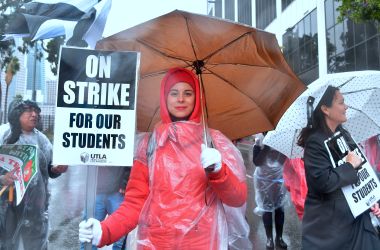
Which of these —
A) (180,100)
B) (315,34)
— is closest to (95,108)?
(180,100)

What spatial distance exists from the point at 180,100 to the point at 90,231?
874 mm

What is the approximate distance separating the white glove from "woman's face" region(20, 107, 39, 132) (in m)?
1.98

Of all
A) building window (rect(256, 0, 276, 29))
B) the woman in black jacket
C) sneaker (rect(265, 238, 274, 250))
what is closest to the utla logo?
the woman in black jacket

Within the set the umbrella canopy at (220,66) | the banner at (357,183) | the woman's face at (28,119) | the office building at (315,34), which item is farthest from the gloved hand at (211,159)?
the office building at (315,34)

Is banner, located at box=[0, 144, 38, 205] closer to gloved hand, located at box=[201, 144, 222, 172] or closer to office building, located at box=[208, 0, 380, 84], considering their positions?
gloved hand, located at box=[201, 144, 222, 172]

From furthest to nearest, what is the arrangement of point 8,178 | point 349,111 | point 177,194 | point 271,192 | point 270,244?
point 271,192 → point 270,244 → point 8,178 → point 349,111 → point 177,194

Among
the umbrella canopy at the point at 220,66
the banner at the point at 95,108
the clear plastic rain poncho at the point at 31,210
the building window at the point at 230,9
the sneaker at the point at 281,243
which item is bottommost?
the sneaker at the point at 281,243

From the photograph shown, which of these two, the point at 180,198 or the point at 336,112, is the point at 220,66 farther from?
the point at 180,198

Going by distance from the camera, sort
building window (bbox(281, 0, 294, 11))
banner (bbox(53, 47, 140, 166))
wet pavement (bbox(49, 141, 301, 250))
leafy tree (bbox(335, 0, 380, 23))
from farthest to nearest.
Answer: building window (bbox(281, 0, 294, 11))
leafy tree (bbox(335, 0, 380, 23))
wet pavement (bbox(49, 141, 301, 250))
banner (bbox(53, 47, 140, 166))

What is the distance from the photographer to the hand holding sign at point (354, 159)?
269cm

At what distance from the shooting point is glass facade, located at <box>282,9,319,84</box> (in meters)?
22.4

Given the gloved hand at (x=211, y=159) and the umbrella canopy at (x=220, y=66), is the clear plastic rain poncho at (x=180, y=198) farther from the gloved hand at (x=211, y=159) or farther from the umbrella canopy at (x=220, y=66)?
the umbrella canopy at (x=220, y=66)

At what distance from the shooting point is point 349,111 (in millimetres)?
3289

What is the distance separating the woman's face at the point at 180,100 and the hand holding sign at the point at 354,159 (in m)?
1.02
